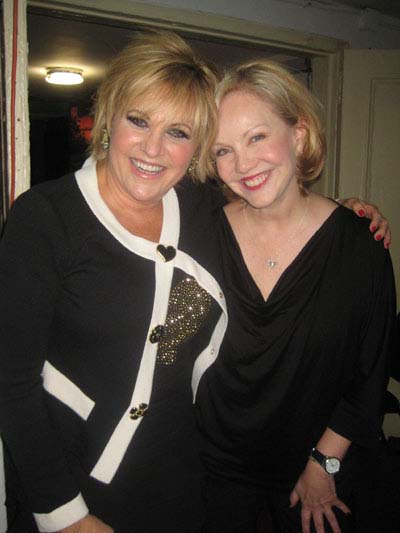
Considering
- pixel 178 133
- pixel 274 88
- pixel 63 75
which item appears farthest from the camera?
pixel 63 75

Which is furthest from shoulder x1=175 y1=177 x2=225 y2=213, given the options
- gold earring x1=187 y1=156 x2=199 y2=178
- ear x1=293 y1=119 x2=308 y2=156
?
ear x1=293 y1=119 x2=308 y2=156

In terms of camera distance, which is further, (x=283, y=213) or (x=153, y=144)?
(x=283, y=213)

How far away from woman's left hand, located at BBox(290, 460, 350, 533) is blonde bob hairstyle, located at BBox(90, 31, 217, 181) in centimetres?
127

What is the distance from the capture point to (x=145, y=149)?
4.00ft

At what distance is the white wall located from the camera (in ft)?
8.86

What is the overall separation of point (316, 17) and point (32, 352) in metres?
3.29

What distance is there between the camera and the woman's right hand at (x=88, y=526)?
3.79 ft

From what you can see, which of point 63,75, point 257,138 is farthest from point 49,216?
point 63,75

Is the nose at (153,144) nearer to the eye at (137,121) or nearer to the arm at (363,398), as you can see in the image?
the eye at (137,121)

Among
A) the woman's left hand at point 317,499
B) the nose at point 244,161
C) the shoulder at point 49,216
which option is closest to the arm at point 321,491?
the woman's left hand at point 317,499

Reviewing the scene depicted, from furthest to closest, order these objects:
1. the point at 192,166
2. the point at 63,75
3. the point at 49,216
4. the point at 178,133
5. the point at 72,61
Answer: the point at 63,75
the point at 72,61
the point at 192,166
the point at 178,133
the point at 49,216

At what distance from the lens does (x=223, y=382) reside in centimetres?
146

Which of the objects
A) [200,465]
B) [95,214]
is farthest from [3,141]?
[200,465]

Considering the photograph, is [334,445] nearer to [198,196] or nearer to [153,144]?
[198,196]
